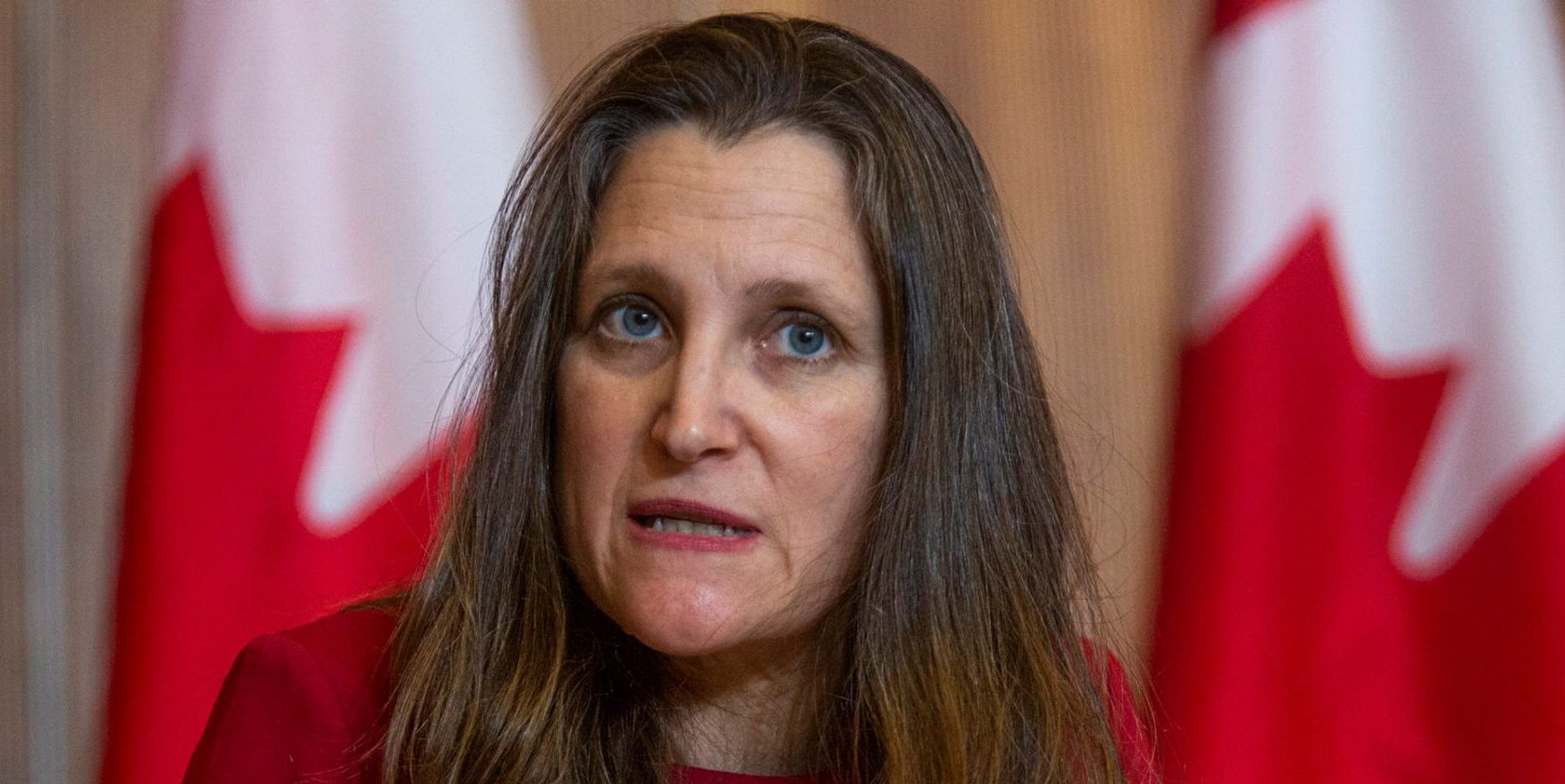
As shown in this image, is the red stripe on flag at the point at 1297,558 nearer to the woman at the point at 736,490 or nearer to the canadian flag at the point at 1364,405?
the canadian flag at the point at 1364,405

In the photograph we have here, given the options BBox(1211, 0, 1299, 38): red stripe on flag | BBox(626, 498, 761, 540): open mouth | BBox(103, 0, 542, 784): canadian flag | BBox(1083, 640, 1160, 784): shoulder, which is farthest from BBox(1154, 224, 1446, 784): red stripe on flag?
BBox(103, 0, 542, 784): canadian flag

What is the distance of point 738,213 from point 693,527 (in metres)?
0.21

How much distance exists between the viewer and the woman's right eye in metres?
1.10

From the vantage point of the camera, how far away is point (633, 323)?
1106 mm

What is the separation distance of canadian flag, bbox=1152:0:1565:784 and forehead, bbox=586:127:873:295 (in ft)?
1.88

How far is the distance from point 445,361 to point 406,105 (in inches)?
10.2

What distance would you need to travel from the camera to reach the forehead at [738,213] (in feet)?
3.48

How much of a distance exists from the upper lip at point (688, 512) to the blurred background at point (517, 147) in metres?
0.61

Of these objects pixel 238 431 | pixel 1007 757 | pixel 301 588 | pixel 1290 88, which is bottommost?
pixel 1007 757

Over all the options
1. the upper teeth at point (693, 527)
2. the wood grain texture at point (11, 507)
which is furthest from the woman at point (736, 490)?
the wood grain texture at point (11, 507)

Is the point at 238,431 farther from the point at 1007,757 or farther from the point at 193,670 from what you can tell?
the point at 1007,757

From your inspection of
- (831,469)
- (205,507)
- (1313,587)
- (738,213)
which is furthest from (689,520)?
(1313,587)

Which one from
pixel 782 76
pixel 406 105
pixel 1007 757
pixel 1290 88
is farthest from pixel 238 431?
pixel 1290 88

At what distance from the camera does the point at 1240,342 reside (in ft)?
4.94
